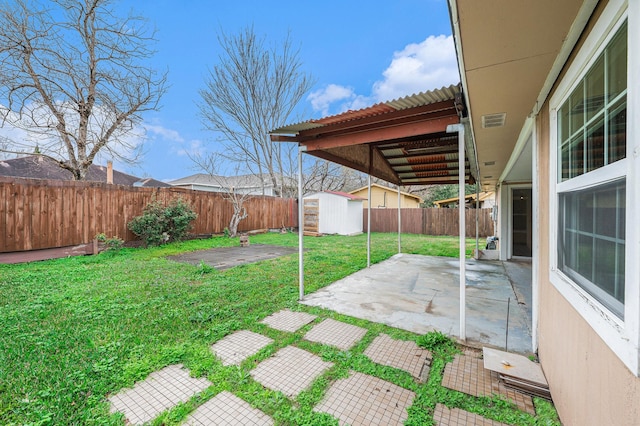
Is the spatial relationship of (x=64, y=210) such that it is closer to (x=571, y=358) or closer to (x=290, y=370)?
(x=290, y=370)

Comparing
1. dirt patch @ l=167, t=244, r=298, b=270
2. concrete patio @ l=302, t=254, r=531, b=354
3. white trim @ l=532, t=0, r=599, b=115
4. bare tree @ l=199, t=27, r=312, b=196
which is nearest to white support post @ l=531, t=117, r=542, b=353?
concrete patio @ l=302, t=254, r=531, b=354

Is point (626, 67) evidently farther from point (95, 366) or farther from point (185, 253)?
point (185, 253)

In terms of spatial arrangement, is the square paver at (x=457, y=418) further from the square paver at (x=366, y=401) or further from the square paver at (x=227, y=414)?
the square paver at (x=227, y=414)

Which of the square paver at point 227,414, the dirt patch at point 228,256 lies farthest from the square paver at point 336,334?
the dirt patch at point 228,256

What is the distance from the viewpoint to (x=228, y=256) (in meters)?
7.40

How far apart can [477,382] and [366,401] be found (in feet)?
3.10

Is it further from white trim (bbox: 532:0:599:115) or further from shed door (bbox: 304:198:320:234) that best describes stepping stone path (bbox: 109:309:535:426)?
shed door (bbox: 304:198:320:234)

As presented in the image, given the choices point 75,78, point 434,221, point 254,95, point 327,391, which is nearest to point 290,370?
point 327,391

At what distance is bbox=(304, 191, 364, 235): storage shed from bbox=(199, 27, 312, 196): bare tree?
424 centimetres

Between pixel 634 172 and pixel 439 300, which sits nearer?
pixel 634 172

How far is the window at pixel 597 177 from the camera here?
1059mm

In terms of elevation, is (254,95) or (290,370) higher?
(254,95)

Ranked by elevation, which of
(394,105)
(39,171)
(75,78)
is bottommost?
(394,105)

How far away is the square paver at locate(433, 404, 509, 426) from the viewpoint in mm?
1690
